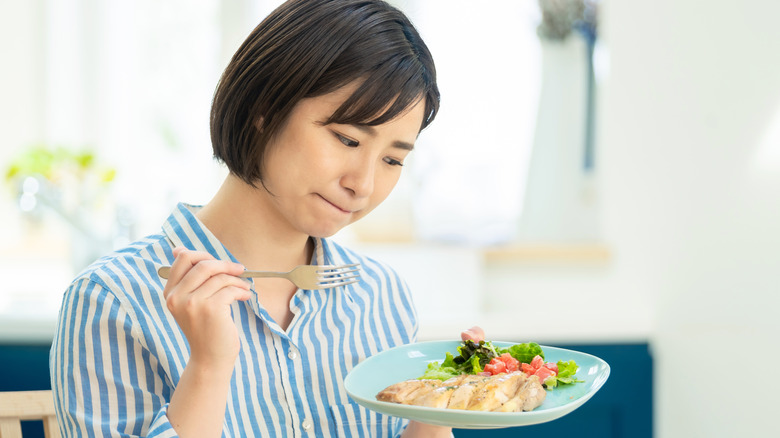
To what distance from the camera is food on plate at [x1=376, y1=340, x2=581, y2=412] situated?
928mm

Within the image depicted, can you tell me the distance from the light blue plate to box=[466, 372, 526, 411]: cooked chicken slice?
30mm

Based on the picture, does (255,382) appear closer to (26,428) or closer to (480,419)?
(480,419)

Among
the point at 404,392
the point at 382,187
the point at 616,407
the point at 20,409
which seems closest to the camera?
the point at 404,392

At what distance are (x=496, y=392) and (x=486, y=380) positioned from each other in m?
0.06

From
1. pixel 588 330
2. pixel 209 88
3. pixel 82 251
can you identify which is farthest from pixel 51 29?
pixel 588 330

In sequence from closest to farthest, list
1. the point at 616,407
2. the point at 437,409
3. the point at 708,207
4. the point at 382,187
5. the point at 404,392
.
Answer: the point at 437,409, the point at 404,392, the point at 382,187, the point at 708,207, the point at 616,407

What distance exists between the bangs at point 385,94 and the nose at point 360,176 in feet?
0.18

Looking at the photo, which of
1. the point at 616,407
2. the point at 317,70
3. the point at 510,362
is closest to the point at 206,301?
the point at 317,70

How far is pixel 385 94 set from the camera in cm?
100

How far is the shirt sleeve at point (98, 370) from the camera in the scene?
0.94 meters

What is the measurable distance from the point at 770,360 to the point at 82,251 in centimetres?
216

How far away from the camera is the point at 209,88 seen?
11.8ft

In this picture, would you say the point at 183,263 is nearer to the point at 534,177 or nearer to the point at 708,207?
the point at 708,207

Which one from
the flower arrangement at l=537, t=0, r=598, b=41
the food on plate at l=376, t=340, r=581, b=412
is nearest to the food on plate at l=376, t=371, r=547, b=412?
the food on plate at l=376, t=340, r=581, b=412
